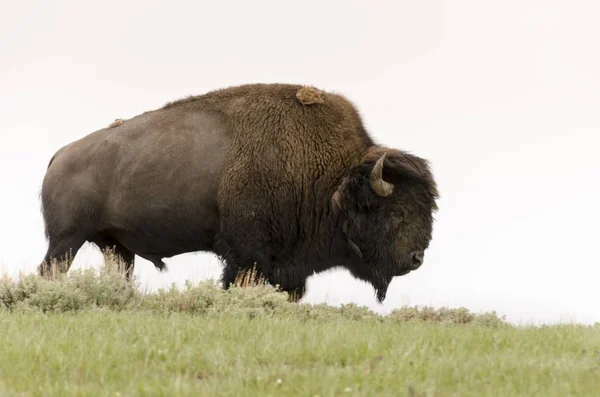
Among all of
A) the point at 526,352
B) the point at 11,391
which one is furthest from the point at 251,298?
the point at 11,391

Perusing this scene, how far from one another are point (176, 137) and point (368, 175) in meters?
3.06

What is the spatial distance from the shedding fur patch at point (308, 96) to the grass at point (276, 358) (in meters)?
4.37

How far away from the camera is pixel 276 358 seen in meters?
6.68

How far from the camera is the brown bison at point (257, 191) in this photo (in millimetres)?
12320

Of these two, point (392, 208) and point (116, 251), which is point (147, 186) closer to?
point (116, 251)

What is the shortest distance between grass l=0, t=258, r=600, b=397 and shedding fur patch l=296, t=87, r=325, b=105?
4.37m

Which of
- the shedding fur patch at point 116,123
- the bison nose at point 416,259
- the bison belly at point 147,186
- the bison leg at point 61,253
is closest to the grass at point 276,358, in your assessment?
the bison nose at point 416,259

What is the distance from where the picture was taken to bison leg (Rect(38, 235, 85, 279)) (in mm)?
13102

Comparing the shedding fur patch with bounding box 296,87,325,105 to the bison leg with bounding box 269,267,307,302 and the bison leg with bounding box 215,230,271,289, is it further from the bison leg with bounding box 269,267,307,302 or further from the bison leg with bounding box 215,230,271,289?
the bison leg with bounding box 269,267,307,302

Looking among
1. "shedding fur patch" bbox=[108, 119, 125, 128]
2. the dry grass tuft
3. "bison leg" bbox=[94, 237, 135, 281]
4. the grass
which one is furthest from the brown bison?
the grass

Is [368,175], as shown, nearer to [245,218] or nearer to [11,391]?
[245,218]

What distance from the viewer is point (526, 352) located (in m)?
7.27

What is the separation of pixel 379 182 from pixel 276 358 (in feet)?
19.0

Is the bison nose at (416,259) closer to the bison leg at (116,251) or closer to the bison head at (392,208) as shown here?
the bison head at (392,208)
